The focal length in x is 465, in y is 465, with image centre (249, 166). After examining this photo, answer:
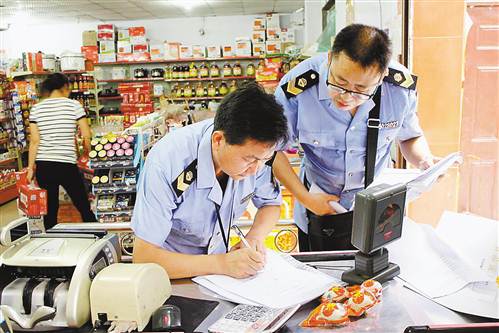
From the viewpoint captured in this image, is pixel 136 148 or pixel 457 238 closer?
pixel 457 238

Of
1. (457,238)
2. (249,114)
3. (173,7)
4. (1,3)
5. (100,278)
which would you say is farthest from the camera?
(173,7)

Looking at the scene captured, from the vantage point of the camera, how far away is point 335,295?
49.7 inches

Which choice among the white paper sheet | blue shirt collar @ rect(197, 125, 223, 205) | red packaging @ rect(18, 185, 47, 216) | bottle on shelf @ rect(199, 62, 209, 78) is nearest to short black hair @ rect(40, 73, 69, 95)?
red packaging @ rect(18, 185, 47, 216)

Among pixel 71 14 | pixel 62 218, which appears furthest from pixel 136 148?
pixel 71 14

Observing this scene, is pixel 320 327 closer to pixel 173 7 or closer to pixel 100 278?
pixel 100 278

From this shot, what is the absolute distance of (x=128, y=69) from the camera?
10680 millimetres

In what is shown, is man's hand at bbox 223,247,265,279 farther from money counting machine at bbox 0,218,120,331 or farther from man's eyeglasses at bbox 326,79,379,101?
man's eyeglasses at bbox 326,79,379,101

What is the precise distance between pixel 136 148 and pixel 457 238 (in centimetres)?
294

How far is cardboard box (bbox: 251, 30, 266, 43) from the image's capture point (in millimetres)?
Answer: 10438

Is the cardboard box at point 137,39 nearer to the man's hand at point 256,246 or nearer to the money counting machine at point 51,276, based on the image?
the man's hand at point 256,246

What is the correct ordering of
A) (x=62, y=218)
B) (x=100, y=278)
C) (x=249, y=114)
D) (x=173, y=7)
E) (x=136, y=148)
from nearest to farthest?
(x=100, y=278) < (x=249, y=114) < (x=136, y=148) < (x=62, y=218) < (x=173, y=7)

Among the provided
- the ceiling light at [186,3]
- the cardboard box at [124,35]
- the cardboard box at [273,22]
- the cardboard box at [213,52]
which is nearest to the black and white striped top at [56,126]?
the ceiling light at [186,3]

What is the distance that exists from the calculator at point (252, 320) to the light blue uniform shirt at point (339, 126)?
0.93 metres

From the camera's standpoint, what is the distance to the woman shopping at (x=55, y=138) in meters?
4.53
